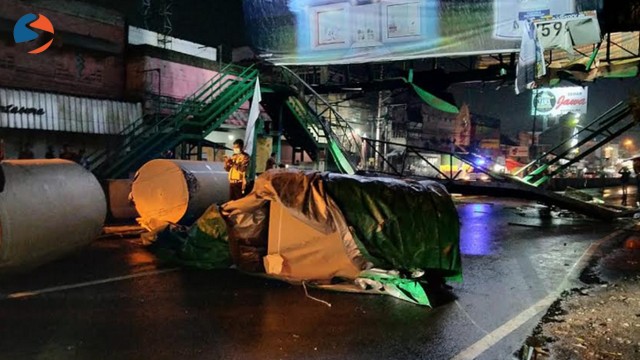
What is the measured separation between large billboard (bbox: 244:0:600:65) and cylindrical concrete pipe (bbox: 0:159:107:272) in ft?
36.9

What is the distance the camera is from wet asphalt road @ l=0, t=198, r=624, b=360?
4.13m

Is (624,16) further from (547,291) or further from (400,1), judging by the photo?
(547,291)

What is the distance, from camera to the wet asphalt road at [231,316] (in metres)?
4.13

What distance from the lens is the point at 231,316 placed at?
500 cm

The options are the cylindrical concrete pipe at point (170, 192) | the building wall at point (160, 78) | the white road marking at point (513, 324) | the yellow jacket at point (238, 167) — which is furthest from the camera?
the building wall at point (160, 78)

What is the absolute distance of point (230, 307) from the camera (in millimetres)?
5293

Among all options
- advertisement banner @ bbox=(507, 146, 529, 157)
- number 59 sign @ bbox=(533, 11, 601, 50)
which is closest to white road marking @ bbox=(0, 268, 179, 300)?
number 59 sign @ bbox=(533, 11, 601, 50)

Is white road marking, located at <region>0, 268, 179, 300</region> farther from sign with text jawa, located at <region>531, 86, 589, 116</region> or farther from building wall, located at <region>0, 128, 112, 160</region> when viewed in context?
sign with text jawa, located at <region>531, 86, 589, 116</region>

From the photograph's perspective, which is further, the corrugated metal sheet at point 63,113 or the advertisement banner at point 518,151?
the advertisement banner at point 518,151

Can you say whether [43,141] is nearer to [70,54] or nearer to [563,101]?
[70,54]

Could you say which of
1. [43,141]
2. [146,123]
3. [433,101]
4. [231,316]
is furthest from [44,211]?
[43,141]

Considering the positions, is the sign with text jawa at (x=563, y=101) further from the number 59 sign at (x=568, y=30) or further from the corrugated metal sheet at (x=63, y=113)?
the corrugated metal sheet at (x=63, y=113)

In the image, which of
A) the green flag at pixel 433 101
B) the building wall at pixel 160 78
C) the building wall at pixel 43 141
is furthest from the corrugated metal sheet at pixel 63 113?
the green flag at pixel 433 101

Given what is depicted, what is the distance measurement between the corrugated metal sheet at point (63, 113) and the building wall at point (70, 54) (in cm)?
52
